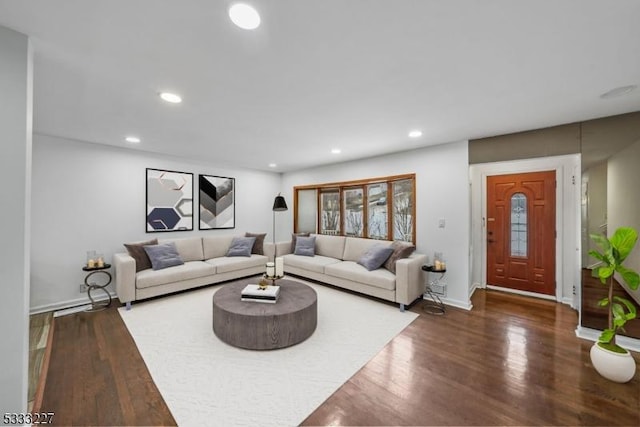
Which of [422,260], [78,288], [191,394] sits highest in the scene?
[422,260]

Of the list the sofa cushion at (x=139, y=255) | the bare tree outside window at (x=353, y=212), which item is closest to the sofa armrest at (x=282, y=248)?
the bare tree outside window at (x=353, y=212)

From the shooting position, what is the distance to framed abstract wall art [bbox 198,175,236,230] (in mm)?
5016

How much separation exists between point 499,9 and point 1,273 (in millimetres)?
3019

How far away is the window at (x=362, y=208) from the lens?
14.2 feet

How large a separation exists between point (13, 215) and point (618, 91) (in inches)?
175

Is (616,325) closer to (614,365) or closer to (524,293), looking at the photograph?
(614,365)

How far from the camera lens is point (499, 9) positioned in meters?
1.24

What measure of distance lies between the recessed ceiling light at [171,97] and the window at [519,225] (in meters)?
5.06

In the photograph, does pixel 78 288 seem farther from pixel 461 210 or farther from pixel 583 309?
pixel 583 309

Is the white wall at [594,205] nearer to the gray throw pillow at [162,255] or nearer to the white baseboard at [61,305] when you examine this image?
A: the gray throw pillow at [162,255]

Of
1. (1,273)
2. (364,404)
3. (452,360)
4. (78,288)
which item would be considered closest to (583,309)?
(452,360)

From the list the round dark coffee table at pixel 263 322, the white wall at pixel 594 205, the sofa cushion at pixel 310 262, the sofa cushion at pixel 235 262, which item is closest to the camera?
the round dark coffee table at pixel 263 322

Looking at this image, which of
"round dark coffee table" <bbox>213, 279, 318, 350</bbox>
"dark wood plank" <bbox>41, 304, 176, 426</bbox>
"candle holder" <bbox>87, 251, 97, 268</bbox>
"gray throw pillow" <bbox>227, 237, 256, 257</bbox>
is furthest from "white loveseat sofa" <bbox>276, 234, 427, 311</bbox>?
"candle holder" <bbox>87, 251, 97, 268</bbox>

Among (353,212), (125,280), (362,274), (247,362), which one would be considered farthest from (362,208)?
(125,280)
